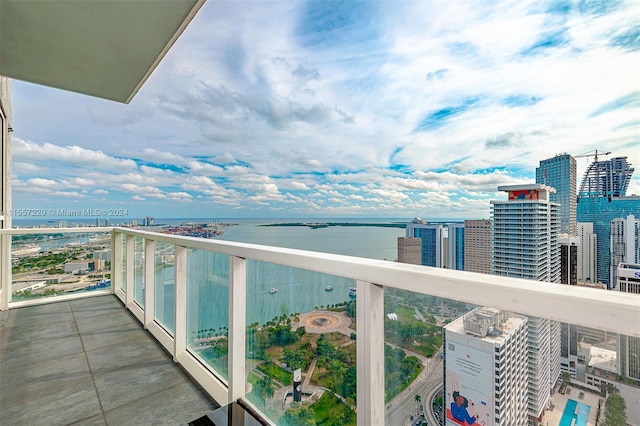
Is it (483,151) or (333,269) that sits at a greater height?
(483,151)

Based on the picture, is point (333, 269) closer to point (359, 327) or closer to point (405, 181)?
point (359, 327)

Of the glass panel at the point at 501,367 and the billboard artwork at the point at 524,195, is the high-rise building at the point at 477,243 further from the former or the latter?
the glass panel at the point at 501,367

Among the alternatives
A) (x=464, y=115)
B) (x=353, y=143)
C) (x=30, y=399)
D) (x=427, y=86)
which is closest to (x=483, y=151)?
(x=464, y=115)

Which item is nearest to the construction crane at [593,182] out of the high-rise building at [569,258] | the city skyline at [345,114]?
the city skyline at [345,114]

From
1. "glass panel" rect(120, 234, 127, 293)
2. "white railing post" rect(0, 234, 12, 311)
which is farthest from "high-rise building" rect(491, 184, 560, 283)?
"white railing post" rect(0, 234, 12, 311)

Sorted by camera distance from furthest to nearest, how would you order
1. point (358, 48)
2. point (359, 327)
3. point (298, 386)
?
point (358, 48) < point (298, 386) < point (359, 327)

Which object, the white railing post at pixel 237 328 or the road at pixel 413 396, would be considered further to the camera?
the white railing post at pixel 237 328

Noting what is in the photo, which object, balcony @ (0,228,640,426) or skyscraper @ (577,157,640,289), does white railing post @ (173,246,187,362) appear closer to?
balcony @ (0,228,640,426)
